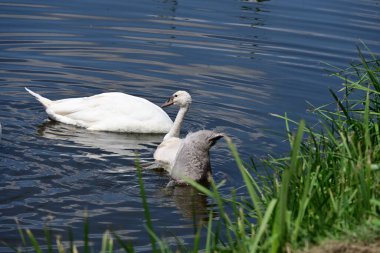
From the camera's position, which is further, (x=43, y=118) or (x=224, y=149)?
(x=43, y=118)

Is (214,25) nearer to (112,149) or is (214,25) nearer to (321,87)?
(321,87)

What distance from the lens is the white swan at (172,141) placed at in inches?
357

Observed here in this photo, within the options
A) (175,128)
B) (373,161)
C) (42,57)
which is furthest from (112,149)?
(373,161)

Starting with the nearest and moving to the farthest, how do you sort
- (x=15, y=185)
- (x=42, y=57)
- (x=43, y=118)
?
(x=15, y=185), (x=43, y=118), (x=42, y=57)

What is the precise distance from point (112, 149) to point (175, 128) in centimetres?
80

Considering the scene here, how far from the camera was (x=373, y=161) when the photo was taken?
583cm

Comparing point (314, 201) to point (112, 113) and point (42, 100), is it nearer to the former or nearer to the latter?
point (112, 113)

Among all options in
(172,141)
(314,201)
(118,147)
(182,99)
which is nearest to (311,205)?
(314,201)

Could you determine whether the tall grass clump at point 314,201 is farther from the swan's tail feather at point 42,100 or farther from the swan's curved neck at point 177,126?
the swan's tail feather at point 42,100

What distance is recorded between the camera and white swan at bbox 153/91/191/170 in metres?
9.07

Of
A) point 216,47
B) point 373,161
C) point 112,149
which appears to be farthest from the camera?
point 216,47

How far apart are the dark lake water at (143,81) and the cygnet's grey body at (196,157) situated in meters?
0.16

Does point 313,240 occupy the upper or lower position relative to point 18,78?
upper

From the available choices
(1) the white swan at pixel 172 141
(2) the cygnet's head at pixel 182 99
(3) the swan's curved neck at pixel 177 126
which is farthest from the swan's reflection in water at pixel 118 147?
(2) the cygnet's head at pixel 182 99
